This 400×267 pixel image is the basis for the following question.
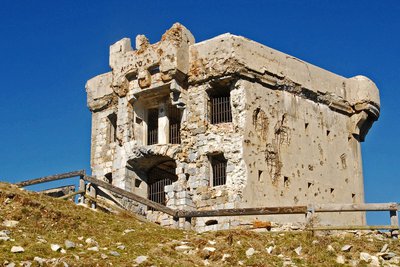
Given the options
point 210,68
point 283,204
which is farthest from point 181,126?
point 283,204

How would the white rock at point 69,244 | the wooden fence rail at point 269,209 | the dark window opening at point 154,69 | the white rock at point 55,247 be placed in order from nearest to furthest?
1. the white rock at point 55,247
2. the white rock at point 69,244
3. the wooden fence rail at point 269,209
4. the dark window opening at point 154,69

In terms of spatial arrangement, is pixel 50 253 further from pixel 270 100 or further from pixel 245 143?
pixel 270 100

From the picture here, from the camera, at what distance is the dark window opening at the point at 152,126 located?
3191cm

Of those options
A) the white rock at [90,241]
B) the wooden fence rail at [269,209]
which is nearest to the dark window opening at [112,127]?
the wooden fence rail at [269,209]

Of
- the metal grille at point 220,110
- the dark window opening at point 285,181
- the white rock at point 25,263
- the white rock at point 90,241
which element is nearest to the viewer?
the white rock at point 25,263

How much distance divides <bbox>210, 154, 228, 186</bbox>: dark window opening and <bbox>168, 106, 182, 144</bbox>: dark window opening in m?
2.48

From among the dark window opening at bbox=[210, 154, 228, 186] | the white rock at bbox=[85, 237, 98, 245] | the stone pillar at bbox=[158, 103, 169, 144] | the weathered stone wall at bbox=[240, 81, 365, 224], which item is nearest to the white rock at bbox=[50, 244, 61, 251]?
the white rock at bbox=[85, 237, 98, 245]

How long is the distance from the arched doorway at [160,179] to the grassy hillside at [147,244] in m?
10.4

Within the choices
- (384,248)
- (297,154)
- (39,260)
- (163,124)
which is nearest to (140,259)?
(39,260)

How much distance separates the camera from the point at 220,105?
2978 cm

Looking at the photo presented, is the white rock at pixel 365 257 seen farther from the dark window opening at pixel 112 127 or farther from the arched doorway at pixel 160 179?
the dark window opening at pixel 112 127

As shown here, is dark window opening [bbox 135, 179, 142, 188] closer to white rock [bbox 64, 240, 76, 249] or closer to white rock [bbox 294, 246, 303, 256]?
white rock [bbox 64, 240, 76, 249]

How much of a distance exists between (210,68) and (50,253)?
13.9 meters

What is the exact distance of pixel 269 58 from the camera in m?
29.6
